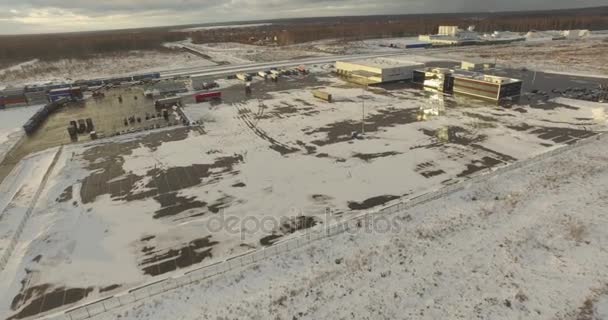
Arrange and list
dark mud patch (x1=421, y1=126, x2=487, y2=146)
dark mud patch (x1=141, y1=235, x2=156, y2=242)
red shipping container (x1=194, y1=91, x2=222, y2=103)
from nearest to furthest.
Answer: dark mud patch (x1=141, y1=235, x2=156, y2=242) < dark mud patch (x1=421, y1=126, x2=487, y2=146) < red shipping container (x1=194, y1=91, x2=222, y2=103)

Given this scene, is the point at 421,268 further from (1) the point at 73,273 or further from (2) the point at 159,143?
(2) the point at 159,143

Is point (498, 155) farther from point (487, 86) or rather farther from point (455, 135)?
point (487, 86)

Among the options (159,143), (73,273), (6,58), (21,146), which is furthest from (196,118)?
(6,58)

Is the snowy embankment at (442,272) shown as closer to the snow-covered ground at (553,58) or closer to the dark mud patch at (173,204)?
the dark mud patch at (173,204)

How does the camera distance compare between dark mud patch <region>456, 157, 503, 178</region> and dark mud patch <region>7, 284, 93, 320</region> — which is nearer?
dark mud patch <region>7, 284, 93, 320</region>

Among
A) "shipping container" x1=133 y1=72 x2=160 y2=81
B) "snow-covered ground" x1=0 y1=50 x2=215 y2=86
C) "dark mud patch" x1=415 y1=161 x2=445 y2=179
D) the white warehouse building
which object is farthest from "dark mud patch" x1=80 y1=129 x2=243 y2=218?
"snow-covered ground" x1=0 y1=50 x2=215 y2=86

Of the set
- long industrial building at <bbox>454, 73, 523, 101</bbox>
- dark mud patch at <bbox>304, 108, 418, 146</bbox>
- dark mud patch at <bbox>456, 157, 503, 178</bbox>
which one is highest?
long industrial building at <bbox>454, 73, 523, 101</bbox>

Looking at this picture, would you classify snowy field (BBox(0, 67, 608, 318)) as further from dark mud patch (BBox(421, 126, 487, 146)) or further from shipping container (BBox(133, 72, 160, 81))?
shipping container (BBox(133, 72, 160, 81))

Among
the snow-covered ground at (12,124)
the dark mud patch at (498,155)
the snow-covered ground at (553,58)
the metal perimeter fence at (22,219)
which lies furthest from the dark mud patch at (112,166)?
→ the snow-covered ground at (553,58)
